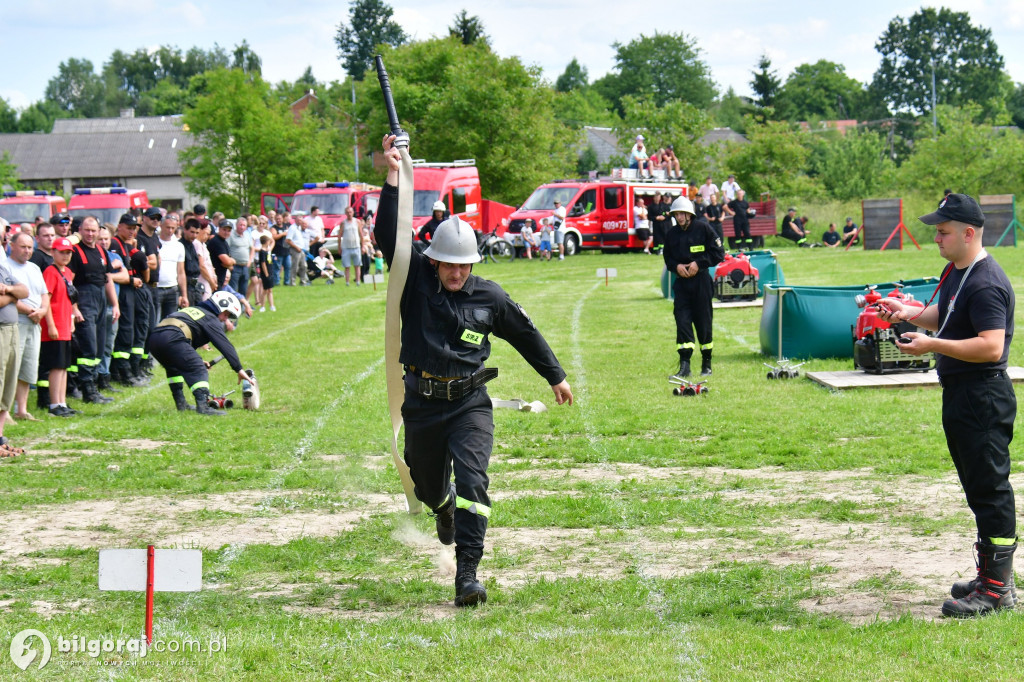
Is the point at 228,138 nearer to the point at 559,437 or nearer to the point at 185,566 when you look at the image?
the point at 559,437

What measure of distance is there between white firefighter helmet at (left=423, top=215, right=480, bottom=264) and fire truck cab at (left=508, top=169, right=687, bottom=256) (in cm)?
3492

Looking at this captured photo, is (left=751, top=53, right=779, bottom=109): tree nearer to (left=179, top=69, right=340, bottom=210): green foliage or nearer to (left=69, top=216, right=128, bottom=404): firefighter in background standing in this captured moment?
(left=179, top=69, right=340, bottom=210): green foliage

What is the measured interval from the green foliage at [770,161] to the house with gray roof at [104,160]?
5051 cm

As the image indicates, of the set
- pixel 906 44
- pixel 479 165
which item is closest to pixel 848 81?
pixel 906 44

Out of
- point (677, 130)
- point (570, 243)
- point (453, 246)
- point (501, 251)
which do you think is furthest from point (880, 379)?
point (677, 130)

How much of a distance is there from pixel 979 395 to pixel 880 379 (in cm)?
778

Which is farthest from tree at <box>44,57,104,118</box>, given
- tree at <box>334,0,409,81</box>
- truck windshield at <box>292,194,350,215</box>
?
truck windshield at <box>292,194,350,215</box>

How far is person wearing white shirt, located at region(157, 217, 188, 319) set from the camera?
15984 millimetres

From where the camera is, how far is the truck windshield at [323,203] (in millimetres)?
39737

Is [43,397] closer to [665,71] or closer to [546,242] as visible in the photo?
[546,242]

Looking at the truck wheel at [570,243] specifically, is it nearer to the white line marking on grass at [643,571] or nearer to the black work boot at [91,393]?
the white line marking on grass at [643,571]

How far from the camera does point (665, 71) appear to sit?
124375 millimetres

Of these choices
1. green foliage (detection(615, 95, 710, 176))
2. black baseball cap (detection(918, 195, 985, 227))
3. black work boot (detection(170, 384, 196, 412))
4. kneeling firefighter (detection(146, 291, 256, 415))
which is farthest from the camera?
green foliage (detection(615, 95, 710, 176))

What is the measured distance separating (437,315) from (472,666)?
2.03 metres
